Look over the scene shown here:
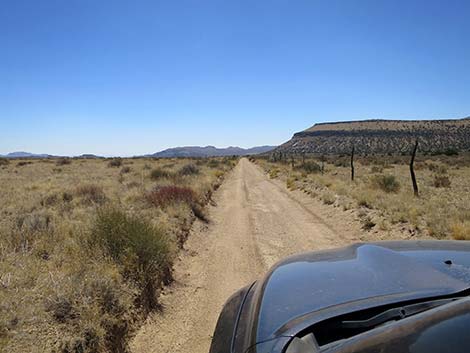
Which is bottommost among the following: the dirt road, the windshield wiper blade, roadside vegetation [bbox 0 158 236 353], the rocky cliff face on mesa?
the dirt road

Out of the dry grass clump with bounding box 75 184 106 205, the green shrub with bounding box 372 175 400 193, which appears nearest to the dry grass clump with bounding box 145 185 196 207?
the dry grass clump with bounding box 75 184 106 205

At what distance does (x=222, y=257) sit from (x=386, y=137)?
12611 centimetres

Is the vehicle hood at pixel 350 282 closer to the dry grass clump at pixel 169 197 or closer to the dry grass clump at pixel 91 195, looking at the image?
the dry grass clump at pixel 169 197

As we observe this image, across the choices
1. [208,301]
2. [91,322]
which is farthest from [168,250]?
[91,322]

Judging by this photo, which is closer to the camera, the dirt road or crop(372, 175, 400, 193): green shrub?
the dirt road

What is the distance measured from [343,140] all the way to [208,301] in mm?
139554

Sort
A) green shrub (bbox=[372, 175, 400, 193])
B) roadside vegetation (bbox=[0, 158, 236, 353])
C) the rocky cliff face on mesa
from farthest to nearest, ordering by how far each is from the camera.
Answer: the rocky cliff face on mesa, green shrub (bbox=[372, 175, 400, 193]), roadside vegetation (bbox=[0, 158, 236, 353])

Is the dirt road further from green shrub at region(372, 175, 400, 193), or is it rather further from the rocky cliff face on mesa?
the rocky cliff face on mesa

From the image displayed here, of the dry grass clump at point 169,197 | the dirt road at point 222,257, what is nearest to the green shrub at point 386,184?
the dirt road at point 222,257

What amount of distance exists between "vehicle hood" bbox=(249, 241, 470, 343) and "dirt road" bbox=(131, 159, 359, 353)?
2.56 meters

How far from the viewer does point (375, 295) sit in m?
2.10

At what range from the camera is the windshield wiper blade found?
187cm

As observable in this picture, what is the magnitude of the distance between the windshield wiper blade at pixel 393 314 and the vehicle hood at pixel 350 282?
0.21 ft

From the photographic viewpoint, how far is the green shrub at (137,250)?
594 centimetres
